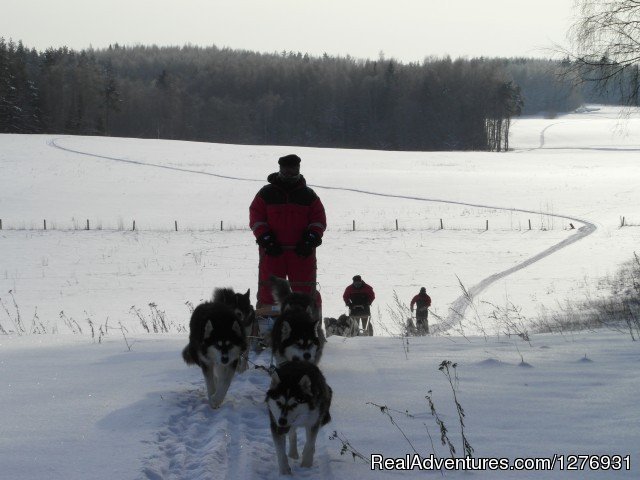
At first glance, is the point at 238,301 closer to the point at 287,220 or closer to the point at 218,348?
the point at 287,220

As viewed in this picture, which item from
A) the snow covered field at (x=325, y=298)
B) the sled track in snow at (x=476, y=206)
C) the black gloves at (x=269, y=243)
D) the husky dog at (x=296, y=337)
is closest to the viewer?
the snow covered field at (x=325, y=298)

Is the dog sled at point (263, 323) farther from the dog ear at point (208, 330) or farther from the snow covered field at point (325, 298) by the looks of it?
the dog ear at point (208, 330)

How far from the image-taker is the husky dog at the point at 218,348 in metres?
5.85

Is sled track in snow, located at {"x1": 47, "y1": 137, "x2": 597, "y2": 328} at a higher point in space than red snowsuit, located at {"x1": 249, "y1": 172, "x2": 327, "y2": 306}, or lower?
lower

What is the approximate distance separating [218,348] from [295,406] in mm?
1444

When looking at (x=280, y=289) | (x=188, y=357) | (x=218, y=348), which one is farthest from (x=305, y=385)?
(x=280, y=289)

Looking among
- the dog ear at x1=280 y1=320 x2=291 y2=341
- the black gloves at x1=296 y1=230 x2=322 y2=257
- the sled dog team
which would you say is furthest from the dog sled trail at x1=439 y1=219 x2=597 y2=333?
the dog ear at x1=280 y1=320 x2=291 y2=341

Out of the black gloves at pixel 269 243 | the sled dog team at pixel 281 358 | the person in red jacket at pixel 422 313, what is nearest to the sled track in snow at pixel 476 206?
the person in red jacket at pixel 422 313

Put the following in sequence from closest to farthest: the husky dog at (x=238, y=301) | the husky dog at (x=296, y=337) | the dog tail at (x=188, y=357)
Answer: the husky dog at (x=296, y=337), the dog tail at (x=188, y=357), the husky dog at (x=238, y=301)

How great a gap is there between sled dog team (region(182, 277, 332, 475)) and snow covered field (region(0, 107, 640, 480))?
0.72ft

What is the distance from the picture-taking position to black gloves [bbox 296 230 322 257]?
7.93m

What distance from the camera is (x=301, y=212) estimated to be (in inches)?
321

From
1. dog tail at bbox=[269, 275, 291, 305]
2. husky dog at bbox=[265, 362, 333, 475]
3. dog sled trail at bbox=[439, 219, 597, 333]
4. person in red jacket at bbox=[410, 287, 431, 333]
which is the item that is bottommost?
dog sled trail at bbox=[439, 219, 597, 333]

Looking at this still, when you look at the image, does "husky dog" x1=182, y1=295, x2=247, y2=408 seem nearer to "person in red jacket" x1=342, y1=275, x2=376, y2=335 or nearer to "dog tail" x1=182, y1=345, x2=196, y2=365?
"dog tail" x1=182, y1=345, x2=196, y2=365
